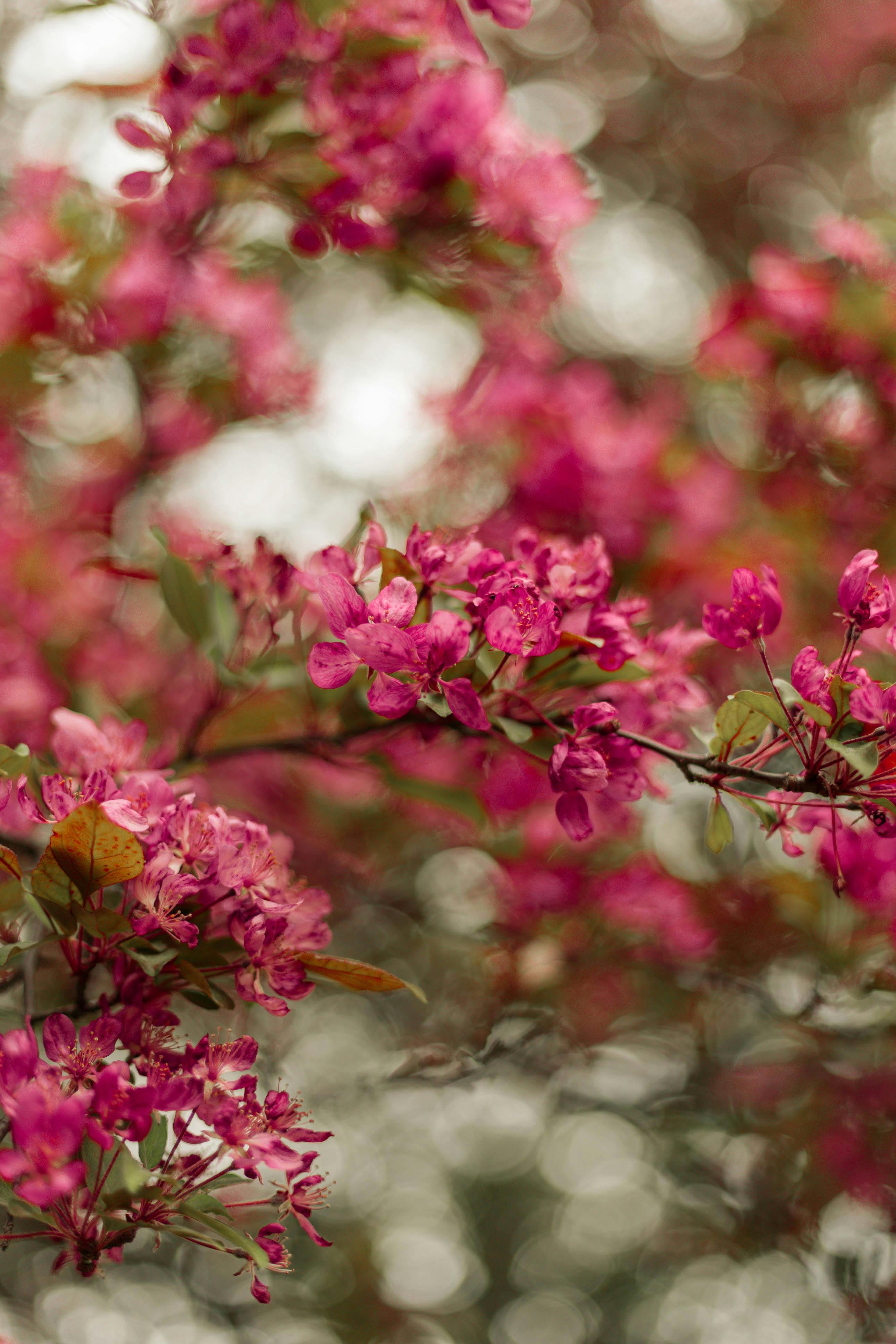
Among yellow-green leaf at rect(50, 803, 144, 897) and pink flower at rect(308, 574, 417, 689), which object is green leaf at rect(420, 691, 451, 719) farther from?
yellow-green leaf at rect(50, 803, 144, 897)

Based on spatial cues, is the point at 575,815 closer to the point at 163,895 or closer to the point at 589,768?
the point at 589,768

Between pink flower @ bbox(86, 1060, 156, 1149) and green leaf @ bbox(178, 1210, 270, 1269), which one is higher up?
pink flower @ bbox(86, 1060, 156, 1149)

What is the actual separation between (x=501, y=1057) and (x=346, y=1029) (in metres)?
1.33

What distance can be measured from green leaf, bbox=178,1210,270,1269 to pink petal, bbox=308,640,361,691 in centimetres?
50

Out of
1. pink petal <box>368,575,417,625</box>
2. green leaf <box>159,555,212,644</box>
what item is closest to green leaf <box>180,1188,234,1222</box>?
pink petal <box>368,575,417,625</box>

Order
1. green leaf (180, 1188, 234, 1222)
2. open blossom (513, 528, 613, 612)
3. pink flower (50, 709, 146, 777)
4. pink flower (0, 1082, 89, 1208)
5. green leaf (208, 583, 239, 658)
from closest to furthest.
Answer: pink flower (0, 1082, 89, 1208), green leaf (180, 1188, 234, 1222), open blossom (513, 528, 613, 612), pink flower (50, 709, 146, 777), green leaf (208, 583, 239, 658)

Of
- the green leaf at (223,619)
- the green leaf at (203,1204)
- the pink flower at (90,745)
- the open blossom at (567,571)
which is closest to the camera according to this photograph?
the green leaf at (203,1204)

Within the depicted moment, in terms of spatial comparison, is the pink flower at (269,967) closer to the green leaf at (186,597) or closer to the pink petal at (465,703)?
the pink petal at (465,703)

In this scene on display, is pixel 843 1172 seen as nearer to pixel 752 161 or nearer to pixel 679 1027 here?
pixel 679 1027

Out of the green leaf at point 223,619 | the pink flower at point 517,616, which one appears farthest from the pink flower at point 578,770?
the green leaf at point 223,619

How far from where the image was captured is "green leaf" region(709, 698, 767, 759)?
1.05 meters

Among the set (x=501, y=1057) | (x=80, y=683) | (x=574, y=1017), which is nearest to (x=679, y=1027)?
(x=574, y=1017)

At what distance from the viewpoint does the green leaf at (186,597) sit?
1.55 metres

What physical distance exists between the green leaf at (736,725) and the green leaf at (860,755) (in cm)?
8
